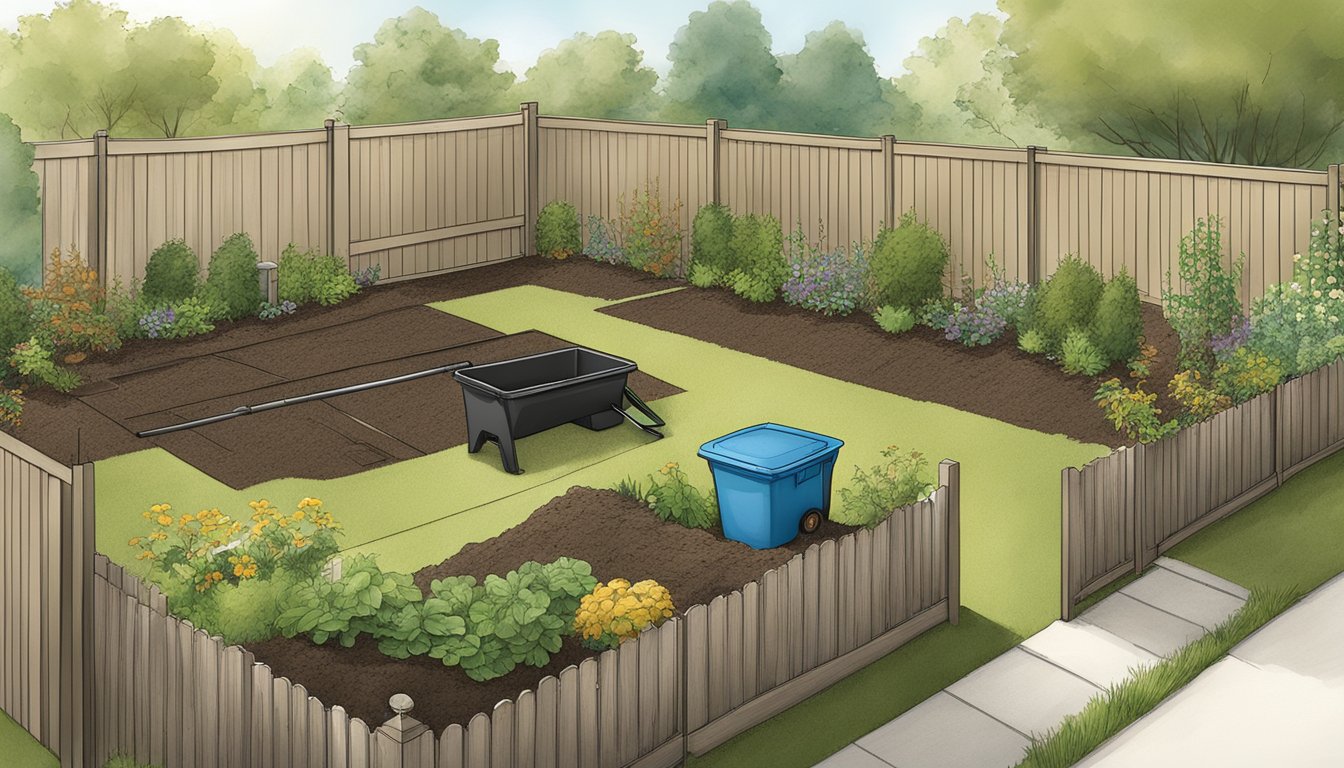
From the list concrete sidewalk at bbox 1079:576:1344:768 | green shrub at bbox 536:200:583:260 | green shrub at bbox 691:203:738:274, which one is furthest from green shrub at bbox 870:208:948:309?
concrete sidewalk at bbox 1079:576:1344:768

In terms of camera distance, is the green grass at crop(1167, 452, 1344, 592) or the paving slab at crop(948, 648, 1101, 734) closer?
the paving slab at crop(948, 648, 1101, 734)

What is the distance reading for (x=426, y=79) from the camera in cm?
4159

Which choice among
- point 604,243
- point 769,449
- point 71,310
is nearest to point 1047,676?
point 769,449

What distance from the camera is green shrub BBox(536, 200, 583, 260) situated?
2188cm

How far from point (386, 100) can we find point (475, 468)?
99.9 ft

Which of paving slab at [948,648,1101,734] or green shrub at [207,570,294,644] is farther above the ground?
green shrub at [207,570,294,644]

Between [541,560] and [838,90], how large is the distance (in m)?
36.9

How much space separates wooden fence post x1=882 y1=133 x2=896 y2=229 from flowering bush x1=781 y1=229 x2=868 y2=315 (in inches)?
20.2

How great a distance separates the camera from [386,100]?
41594 mm

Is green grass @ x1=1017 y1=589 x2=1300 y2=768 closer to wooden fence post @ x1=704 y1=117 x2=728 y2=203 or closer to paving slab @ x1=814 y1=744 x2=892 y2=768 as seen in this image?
paving slab @ x1=814 y1=744 x2=892 y2=768

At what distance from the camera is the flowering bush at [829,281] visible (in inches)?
709

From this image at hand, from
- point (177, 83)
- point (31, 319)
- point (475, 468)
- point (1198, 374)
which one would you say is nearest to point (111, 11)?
point (177, 83)

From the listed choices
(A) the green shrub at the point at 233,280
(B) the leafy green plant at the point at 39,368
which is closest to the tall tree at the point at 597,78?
(A) the green shrub at the point at 233,280

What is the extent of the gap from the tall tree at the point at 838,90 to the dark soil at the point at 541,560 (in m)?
35.0
